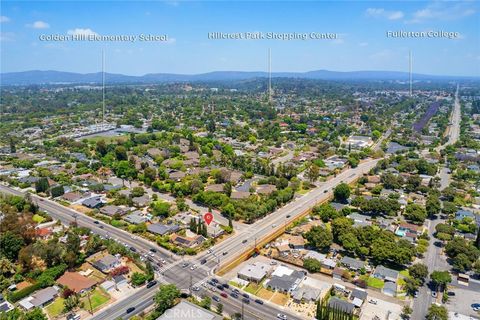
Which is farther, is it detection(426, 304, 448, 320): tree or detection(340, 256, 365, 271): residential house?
detection(340, 256, 365, 271): residential house

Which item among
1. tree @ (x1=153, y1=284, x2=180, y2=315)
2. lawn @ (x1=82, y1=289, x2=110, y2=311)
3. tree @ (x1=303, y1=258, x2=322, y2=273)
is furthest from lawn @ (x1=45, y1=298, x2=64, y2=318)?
tree @ (x1=303, y1=258, x2=322, y2=273)

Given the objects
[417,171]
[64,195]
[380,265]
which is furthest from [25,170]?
[417,171]

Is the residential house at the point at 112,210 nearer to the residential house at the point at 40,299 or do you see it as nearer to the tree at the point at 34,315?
the residential house at the point at 40,299

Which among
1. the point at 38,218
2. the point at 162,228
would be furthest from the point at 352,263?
the point at 38,218

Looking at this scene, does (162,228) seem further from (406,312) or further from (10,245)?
(406,312)

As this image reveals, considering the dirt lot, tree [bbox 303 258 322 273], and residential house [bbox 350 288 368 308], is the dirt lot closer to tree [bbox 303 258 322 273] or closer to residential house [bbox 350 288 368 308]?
tree [bbox 303 258 322 273]

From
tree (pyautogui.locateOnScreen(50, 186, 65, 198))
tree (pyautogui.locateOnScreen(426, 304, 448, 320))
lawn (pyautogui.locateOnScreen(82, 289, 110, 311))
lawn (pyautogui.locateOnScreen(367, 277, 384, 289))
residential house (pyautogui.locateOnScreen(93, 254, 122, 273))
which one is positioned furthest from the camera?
tree (pyautogui.locateOnScreen(50, 186, 65, 198))
